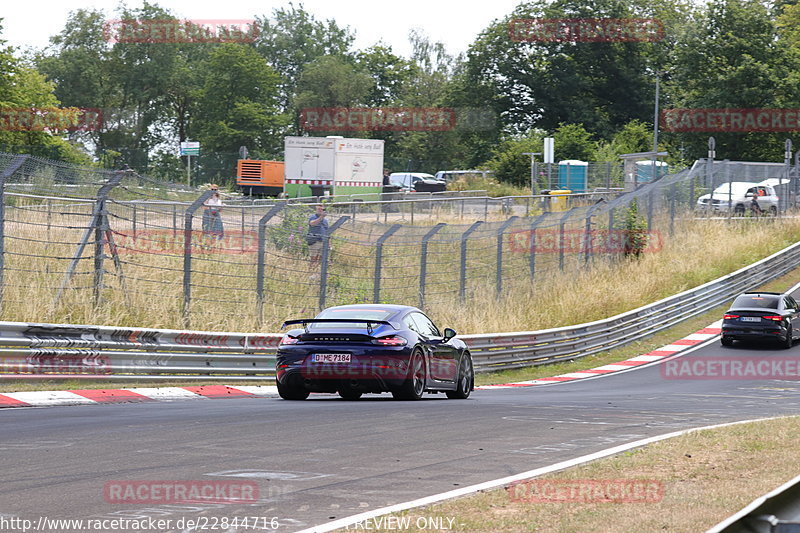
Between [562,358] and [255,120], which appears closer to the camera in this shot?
[562,358]

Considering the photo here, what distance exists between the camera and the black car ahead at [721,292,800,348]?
2811 cm

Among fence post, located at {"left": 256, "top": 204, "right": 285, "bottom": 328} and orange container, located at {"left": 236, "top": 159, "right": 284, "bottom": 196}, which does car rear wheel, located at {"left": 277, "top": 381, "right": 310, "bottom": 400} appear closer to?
fence post, located at {"left": 256, "top": 204, "right": 285, "bottom": 328}

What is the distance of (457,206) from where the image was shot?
46.1 meters

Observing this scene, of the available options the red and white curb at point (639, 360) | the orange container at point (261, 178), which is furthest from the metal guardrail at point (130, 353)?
the orange container at point (261, 178)

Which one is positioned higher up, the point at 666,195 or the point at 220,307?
the point at 666,195

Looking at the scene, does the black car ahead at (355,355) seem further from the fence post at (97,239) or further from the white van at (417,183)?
the white van at (417,183)

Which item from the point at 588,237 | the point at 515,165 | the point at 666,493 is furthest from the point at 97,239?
the point at 515,165

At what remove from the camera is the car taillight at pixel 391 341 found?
1349 centimetres

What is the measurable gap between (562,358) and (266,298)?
971 centimetres

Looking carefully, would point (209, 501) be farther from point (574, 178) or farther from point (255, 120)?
point (255, 120)

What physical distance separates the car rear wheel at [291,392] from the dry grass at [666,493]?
17.3 ft

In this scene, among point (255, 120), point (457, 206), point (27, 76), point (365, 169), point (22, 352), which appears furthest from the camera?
point (255, 120)

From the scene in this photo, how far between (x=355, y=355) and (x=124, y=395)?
2915 mm


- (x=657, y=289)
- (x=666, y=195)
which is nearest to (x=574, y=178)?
(x=666, y=195)
